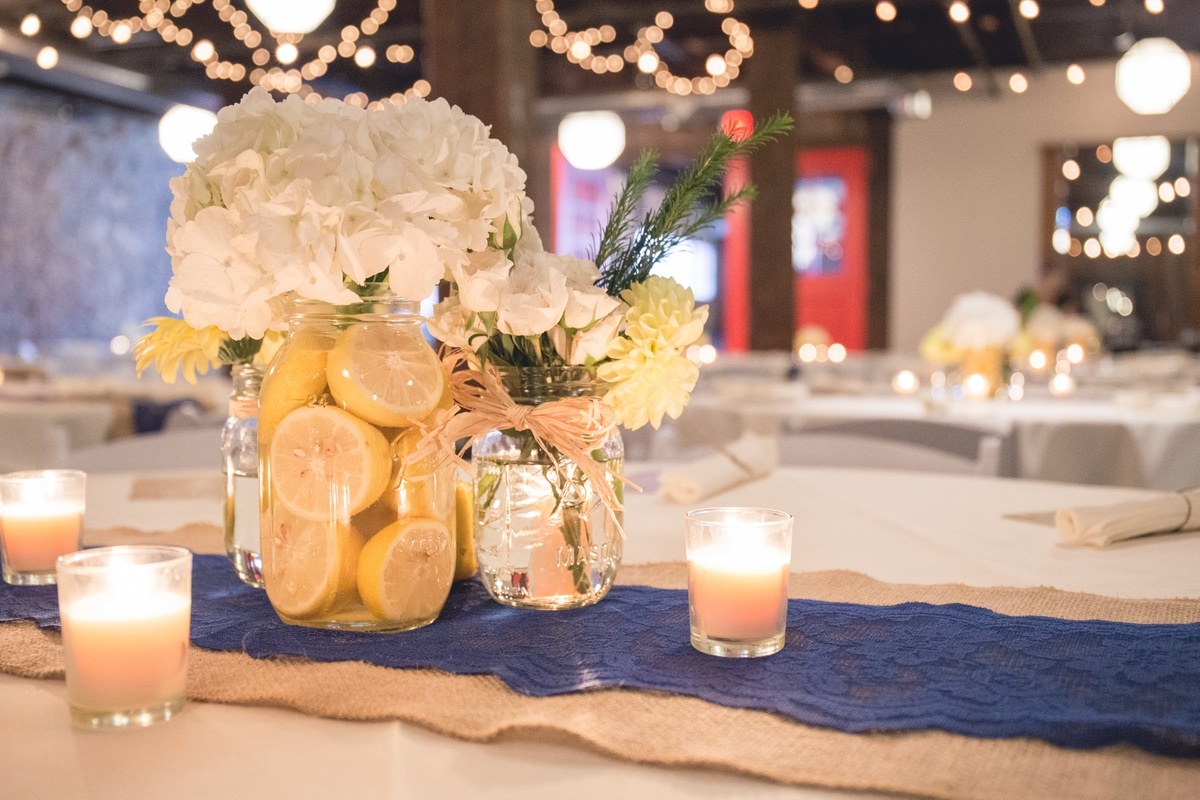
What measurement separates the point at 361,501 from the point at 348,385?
0.34 feet

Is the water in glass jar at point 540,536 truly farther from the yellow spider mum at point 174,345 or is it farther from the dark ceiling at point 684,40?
the dark ceiling at point 684,40

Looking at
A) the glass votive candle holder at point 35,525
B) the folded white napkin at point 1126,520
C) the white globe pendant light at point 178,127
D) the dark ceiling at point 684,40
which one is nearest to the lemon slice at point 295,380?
the glass votive candle holder at point 35,525

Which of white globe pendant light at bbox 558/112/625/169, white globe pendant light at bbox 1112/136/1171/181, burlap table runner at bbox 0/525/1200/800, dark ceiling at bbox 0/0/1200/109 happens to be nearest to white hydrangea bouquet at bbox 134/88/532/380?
burlap table runner at bbox 0/525/1200/800

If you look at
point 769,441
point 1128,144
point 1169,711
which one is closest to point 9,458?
point 769,441

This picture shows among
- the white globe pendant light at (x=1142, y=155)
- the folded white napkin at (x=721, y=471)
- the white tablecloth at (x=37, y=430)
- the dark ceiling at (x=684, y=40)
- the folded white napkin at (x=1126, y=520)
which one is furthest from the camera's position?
the white globe pendant light at (x=1142, y=155)

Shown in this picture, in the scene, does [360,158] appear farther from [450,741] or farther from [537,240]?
[450,741]

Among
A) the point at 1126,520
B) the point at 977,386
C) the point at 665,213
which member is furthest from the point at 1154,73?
the point at 665,213

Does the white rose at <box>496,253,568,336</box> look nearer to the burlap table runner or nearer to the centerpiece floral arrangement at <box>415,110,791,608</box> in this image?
the centerpiece floral arrangement at <box>415,110,791,608</box>

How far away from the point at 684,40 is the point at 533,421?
9625 mm

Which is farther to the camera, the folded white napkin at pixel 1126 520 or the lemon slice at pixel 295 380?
the folded white napkin at pixel 1126 520

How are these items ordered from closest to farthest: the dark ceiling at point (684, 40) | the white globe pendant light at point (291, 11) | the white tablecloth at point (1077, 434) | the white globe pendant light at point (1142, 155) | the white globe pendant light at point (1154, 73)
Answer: the white tablecloth at point (1077, 434) < the white globe pendant light at point (291, 11) < the white globe pendant light at point (1154, 73) < the dark ceiling at point (684, 40) < the white globe pendant light at point (1142, 155)

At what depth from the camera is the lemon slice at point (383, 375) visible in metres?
0.97

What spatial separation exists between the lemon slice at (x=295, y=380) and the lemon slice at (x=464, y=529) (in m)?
0.23

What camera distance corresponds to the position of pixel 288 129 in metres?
0.93
